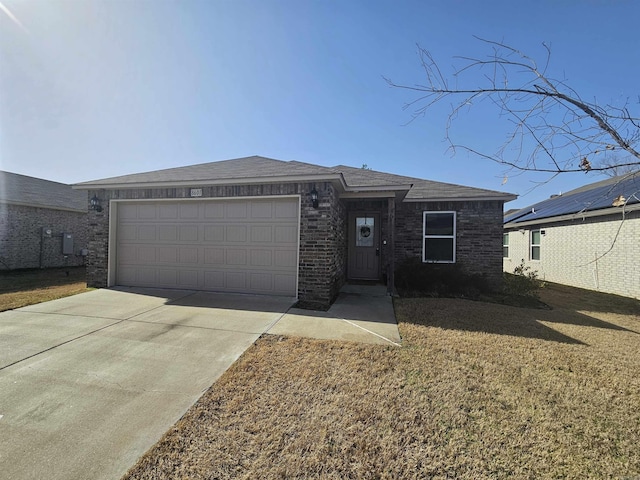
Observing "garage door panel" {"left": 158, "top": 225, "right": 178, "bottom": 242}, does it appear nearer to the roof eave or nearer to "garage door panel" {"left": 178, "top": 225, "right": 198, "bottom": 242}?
"garage door panel" {"left": 178, "top": 225, "right": 198, "bottom": 242}

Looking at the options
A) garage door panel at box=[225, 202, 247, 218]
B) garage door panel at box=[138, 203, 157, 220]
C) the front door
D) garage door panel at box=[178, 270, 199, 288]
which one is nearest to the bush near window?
the front door

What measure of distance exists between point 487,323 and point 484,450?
351 cm

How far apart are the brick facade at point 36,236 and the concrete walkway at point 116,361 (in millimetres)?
8600

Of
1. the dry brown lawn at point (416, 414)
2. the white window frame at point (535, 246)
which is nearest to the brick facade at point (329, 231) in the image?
the dry brown lawn at point (416, 414)

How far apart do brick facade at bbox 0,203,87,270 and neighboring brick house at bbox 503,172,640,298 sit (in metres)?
19.0

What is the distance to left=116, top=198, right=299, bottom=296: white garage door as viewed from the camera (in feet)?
21.0

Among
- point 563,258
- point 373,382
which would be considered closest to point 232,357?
point 373,382

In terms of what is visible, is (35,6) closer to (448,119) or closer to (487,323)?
(448,119)

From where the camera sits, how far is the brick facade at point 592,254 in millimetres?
8156

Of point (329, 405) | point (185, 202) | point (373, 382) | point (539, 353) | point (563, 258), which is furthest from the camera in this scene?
point (563, 258)

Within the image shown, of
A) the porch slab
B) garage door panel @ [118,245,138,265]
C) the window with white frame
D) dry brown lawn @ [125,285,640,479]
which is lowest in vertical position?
dry brown lawn @ [125,285,640,479]

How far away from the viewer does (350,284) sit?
8.54 metres

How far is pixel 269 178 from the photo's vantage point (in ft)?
19.8

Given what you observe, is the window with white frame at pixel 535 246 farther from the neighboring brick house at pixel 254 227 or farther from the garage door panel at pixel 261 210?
the garage door panel at pixel 261 210
